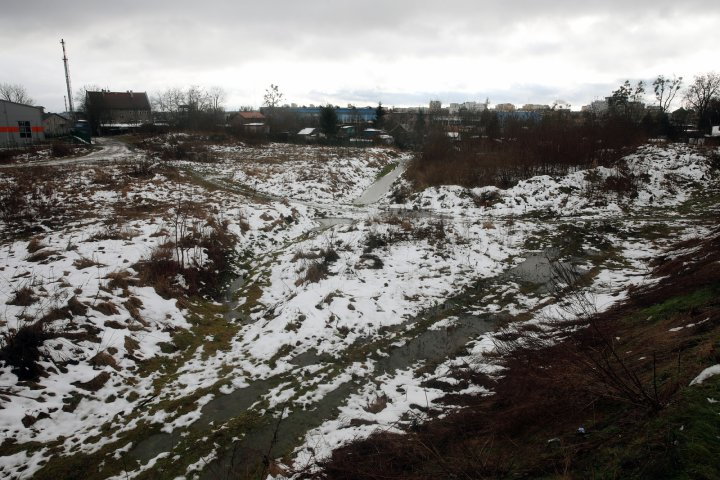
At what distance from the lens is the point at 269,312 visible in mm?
9281

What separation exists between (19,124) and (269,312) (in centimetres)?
4803

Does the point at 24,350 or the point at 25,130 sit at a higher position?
the point at 25,130

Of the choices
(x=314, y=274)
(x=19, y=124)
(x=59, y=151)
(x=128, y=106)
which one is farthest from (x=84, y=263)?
(x=128, y=106)

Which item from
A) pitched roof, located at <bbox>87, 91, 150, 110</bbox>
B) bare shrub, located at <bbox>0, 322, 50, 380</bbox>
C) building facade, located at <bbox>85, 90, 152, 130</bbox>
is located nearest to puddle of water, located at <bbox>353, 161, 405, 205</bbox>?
bare shrub, located at <bbox>0, 322, 50, 380</bbox>

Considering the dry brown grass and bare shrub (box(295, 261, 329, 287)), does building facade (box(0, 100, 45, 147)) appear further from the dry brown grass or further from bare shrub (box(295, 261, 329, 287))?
the dry brown grass

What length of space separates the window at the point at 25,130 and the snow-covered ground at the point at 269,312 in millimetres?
28441

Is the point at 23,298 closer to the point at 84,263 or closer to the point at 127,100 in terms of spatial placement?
the point at 84,263

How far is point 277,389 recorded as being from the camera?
258 inches

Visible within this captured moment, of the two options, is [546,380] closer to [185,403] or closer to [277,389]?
[277,389]

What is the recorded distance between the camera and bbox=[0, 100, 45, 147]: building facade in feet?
125

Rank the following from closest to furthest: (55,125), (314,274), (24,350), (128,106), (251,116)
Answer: (24,350)
(314,274)
(55,125)
(128,106)
(251,116)

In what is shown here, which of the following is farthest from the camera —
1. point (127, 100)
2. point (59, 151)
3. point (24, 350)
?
point (127, 100)

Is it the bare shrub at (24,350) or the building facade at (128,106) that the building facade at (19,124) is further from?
the bare shrub at (24,350)

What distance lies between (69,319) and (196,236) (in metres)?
5.73
